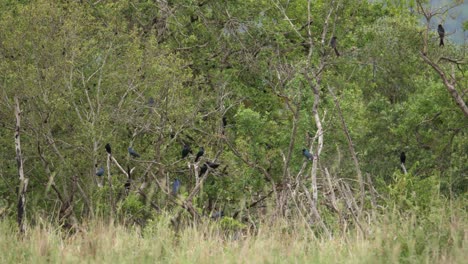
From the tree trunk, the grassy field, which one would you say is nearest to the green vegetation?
the tree trunk

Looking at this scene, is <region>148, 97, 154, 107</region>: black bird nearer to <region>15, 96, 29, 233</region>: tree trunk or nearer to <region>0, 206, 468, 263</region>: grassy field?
<region>15, 96, 29, 233</region>: tree trunk

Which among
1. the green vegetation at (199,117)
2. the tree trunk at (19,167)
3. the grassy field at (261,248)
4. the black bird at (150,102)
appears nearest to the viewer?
the grassy field at (261,248)

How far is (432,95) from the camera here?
20141 mm

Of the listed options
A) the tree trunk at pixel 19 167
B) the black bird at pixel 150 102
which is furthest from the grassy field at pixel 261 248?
the black bird at pixel 150 102

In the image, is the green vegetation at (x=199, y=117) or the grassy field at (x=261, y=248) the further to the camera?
the green vegetation at (x=199, y=117)

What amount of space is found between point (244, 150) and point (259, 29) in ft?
30.3

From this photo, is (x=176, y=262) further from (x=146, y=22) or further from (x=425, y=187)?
(x=146, y=22)

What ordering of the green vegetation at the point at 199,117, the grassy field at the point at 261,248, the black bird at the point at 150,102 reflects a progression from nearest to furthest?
1. the grassy field at the point at 261,248
2. the green vegetation at the point at 199,117
3. the black bird at the point at 150,102

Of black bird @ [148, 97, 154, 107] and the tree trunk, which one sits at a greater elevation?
black bird @ [148, 97, 154, 107]

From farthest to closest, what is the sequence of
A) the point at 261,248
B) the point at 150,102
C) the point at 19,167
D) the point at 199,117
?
the point at 199,117 → the point at 150,102 → the point at 19,167 → the point at 261,248

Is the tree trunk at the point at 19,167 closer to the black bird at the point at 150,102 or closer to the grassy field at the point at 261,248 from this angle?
the black bird at the point at 150,102

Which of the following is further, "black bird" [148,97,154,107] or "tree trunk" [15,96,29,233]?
"black bird" [148,97,154,107]

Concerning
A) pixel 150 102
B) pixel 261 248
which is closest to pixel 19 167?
pixel 150 102

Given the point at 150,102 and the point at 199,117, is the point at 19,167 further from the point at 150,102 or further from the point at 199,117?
the point at 199,117
